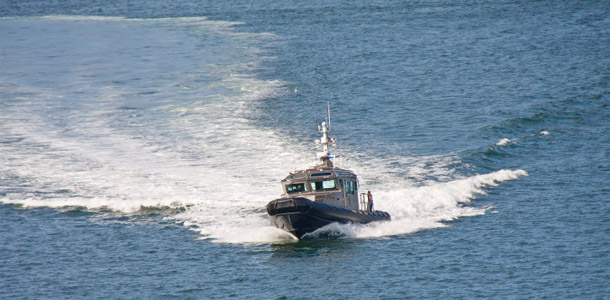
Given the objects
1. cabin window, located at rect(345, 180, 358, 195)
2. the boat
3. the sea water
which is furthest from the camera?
cabin window, located at rect(345, 180, 358, 195)

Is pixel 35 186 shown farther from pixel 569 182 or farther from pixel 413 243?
pixel 569 182

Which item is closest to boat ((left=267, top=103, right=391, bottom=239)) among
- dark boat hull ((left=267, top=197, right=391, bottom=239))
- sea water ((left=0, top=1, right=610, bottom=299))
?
dark boat hull ((left=267, top=197, right=391, bottom=239))

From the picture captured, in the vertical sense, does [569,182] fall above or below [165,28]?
below

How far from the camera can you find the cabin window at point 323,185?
38000 mm

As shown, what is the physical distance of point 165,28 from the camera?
348 ft

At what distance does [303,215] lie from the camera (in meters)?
35.8

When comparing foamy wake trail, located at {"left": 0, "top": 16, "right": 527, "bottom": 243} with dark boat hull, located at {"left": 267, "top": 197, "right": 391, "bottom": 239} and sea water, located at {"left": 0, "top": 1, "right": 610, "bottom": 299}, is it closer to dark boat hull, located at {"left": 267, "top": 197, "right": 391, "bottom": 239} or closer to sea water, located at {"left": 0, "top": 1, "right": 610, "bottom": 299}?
sea water, located at {"left": 0, "top": 1, "right": 610, "bottom": 299}

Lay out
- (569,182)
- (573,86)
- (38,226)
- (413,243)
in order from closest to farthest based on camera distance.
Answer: (413,243) → (38,226) → (569,182) → (573,86)

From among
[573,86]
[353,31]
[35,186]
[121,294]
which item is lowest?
[121,294]

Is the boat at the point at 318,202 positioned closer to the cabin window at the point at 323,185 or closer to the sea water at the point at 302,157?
the cabin window at the point at 323,185

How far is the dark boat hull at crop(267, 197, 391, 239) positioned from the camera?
1393 inches

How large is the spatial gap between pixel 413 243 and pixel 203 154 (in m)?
20.8

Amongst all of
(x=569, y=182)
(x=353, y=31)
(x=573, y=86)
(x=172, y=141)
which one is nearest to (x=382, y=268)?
(x=569, y=182)

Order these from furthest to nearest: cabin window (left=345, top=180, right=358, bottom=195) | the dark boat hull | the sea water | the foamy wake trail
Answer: the foamy wake trail
cabin window (left=345, top=180, right=358, bottom=195)
the dark boat hull
the sea water
